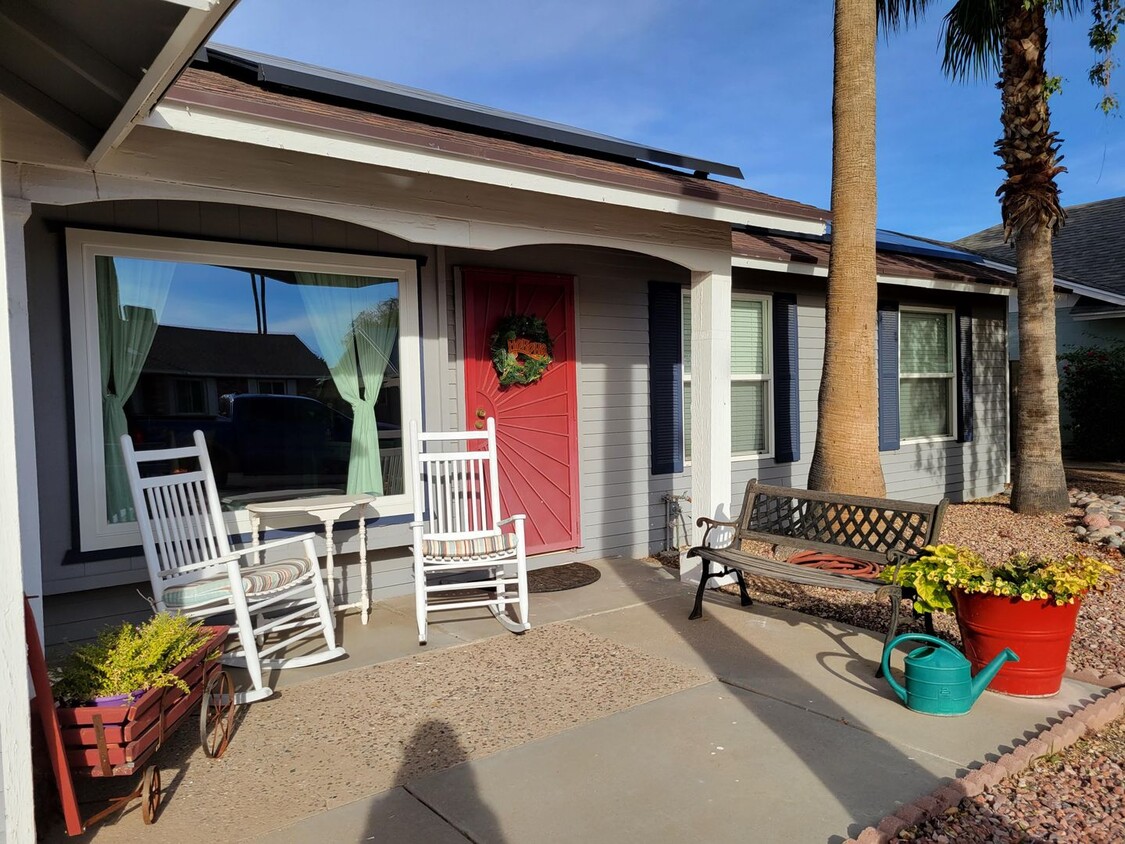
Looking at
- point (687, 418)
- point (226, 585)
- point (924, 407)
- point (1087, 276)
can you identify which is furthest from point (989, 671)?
point (1087, 276)

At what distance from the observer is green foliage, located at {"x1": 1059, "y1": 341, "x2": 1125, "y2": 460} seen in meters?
12.9

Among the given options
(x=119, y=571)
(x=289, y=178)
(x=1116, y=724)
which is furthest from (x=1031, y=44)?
(x=119, y=571)

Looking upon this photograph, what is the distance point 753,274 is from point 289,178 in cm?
460

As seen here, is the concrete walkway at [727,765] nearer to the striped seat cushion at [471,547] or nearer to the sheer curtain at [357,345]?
the striped seat cushion at [471,547]

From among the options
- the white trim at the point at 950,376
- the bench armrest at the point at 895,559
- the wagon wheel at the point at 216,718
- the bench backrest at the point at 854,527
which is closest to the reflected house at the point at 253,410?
the wagon wheel at the point at 216,718

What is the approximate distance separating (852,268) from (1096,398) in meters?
10.2

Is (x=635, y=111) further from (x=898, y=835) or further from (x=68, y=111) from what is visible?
(x=898, y=835)

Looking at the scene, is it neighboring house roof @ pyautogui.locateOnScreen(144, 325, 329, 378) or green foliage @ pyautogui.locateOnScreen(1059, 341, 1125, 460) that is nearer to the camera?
neighboring house roof @ pyautogui.locateOnScreen(144, 325, 329, 378)

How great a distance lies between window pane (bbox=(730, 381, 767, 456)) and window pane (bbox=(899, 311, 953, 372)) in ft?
7.17

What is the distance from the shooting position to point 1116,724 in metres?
3.19

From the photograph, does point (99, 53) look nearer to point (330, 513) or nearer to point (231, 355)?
point (231, 355)

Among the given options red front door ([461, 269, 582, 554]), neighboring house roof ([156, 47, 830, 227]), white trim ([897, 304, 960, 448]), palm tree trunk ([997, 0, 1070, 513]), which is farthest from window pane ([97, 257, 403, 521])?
white trim ([897, 304, 960, 448])

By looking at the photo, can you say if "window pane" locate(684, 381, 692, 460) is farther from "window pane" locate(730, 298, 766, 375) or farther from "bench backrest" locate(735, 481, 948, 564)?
"bench backrest" locate(735, 481, 948, 564)

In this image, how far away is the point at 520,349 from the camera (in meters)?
5.70
